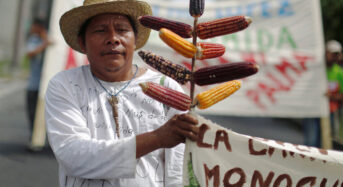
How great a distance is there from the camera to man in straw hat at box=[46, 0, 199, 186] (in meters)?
1.76

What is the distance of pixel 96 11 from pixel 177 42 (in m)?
0.51

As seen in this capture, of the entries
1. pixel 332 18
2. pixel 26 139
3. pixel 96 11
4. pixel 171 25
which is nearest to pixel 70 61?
pixel 26 139

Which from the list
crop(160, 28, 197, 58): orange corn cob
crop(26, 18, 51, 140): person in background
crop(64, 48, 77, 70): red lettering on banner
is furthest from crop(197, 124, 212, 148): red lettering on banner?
crop(26, 18, 51, 140): person in background

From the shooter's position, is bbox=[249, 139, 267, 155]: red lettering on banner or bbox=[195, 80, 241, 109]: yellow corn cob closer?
bbox=[195, 80, 241, 109]: yellow corn cob

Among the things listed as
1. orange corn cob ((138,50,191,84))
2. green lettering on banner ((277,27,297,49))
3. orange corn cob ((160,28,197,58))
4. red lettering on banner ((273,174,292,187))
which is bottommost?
green lettering on banner ((277,27,297,49))

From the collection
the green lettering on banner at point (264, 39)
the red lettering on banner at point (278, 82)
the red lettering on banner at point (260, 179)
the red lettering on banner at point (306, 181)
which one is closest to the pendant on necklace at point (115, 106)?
the red lettering on banner at point (260, 179)

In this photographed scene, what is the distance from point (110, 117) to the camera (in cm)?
197

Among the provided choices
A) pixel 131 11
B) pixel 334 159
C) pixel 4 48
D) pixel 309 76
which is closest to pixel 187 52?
pixel 131 11

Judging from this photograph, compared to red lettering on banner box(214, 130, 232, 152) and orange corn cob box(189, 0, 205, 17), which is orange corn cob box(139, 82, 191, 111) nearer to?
red lettering on banner box(214, 130, 232, 152)

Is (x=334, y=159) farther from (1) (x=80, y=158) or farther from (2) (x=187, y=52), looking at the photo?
(1) (x=80, y=158)

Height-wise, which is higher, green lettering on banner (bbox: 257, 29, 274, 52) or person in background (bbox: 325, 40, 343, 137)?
green lettering on banner (bbox: 257, 29, 274, 52)

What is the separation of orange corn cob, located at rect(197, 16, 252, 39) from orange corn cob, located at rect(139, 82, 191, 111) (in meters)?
0.28

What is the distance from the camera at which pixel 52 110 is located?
192cm

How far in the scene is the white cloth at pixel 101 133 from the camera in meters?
1.76
